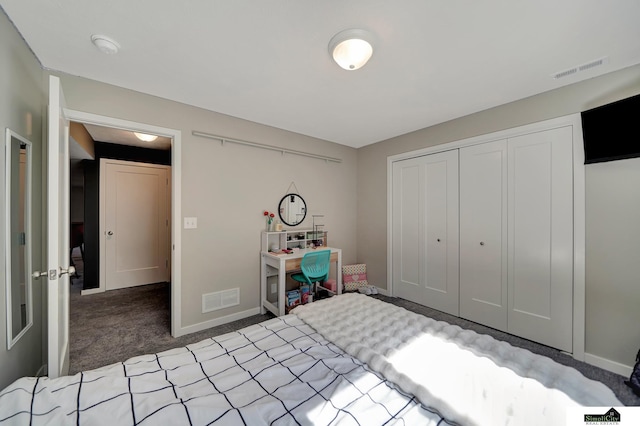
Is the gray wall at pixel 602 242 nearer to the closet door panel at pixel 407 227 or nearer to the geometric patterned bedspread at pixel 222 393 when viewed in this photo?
the closet door panel at pixel 407 227

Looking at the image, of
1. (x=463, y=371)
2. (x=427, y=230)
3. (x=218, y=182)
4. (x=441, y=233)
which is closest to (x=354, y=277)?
(x=427, y=230)

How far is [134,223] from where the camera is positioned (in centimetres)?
422

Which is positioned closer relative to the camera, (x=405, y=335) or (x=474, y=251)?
(x=405, y=335)

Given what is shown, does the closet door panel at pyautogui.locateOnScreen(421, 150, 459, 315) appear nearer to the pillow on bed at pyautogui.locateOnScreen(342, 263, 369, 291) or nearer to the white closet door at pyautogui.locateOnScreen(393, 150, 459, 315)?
the white closet door at pyautogui.locateOnScreen(393, 150, 459, 315)

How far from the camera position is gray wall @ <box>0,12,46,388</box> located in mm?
1348

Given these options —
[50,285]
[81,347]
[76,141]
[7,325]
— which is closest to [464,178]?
[50,285]

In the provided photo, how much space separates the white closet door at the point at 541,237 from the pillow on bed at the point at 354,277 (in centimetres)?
186

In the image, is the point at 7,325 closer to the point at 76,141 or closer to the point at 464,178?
the point at 76,141

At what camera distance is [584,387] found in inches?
38.4

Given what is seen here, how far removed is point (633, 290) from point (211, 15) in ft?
11.5

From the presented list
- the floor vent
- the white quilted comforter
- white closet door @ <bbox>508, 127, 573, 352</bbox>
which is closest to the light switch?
the floor vent

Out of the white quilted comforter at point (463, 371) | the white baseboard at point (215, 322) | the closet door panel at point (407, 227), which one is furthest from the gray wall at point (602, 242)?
the white baseboard at point (215, 322)

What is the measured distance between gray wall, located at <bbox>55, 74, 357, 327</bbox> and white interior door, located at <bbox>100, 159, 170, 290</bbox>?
2.34 meters

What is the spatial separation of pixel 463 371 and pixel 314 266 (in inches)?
78.2
